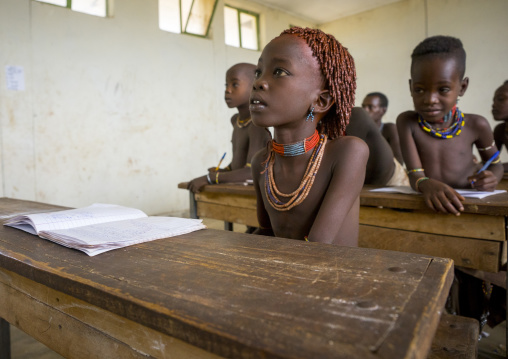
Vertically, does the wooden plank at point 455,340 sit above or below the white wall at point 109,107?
below

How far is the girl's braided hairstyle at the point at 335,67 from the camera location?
120 cm

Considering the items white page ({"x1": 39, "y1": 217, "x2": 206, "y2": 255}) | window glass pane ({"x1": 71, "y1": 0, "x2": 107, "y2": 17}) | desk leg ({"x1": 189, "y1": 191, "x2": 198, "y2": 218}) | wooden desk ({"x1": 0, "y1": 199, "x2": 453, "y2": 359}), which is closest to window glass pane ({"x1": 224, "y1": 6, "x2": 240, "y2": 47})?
window glass pane ({"x1": 71, "y1": 0, "x2": 107, "y2": 17})

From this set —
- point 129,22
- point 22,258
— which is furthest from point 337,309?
point 129,22

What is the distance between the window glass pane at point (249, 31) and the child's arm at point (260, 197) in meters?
6.02

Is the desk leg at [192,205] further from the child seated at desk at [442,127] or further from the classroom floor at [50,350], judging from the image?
the child seated at desk at [442,127]

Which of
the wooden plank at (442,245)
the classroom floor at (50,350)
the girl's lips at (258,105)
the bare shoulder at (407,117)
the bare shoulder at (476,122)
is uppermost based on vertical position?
the bare shoulder at (407,117)

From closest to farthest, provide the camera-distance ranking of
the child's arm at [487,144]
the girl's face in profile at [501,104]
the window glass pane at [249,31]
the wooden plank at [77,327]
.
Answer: the wooden plank at [77,327] → the child's arm at [487,144] → the girl's face in profile at [501,104] → the window glass pane at [249,31]

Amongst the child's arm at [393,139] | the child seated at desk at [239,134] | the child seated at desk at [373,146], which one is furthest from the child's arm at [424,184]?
the child's arm at [393,139]

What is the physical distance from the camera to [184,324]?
1.63ft

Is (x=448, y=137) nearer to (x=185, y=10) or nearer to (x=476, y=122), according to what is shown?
(x=476, y=122)

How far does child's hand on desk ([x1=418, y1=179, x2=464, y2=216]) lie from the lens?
4.93ft

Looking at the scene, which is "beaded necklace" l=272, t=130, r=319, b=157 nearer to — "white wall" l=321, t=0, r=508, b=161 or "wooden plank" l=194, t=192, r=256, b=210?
"wooden plank" l=194, t=192, r=256, b=210

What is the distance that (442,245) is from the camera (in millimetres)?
1613

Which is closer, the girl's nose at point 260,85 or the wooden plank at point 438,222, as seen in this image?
the girl's nose at point 260,85
